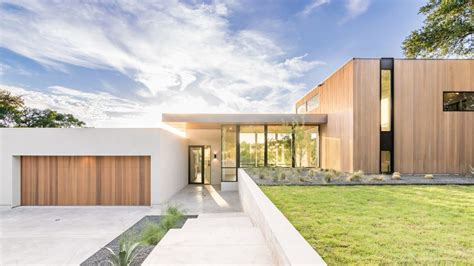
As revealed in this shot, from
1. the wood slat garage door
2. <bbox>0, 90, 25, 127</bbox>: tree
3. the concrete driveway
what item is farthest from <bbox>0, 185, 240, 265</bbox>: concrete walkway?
<bbox>0, 90, 25, 127</bbox>: tree

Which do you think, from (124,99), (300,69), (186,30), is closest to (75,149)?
(124,99)

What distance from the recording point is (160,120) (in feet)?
33.7

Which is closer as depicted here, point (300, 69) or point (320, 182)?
point (320, 182)

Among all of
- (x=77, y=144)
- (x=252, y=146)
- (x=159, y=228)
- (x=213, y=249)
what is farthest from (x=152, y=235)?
(x=252, y=146)

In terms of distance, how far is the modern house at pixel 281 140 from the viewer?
28.6 feet

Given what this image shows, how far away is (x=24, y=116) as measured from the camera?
845 inches

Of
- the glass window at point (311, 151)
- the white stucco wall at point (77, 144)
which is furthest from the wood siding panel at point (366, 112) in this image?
the white stucco wall at point (77, 144)

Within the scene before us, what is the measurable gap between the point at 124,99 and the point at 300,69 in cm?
1200

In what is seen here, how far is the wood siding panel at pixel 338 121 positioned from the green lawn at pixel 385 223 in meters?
3.96

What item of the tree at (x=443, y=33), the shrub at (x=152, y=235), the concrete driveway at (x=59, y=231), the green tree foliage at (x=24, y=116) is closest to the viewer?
the concrete driveway at (x=59, y=231)

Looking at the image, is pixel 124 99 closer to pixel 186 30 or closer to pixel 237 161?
pixel 186 30

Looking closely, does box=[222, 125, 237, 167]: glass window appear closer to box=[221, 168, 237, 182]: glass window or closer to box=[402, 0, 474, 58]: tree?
box=[221, 168, 237, 182]: glass window

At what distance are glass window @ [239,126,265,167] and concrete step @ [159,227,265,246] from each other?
8.04 m

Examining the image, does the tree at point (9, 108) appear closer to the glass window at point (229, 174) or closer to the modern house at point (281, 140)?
the modern house at point (281, 140)
